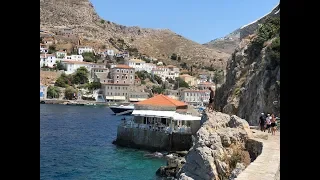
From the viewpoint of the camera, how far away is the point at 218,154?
1273 cm

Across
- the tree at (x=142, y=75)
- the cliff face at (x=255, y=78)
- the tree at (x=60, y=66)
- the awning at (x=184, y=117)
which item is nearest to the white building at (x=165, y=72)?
the tree at (x=142, y=75)

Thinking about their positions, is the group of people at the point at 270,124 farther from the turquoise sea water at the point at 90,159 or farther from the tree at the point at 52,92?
the tree at the point at 52,92

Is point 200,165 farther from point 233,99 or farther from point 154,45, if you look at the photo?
point 154,45

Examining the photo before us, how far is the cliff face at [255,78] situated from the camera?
2554 cm

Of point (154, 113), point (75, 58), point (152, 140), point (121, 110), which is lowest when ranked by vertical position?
point (152, 140)

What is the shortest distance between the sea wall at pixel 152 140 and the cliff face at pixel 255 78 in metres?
Answer: 4.13

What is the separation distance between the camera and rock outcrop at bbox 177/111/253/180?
12.4 metres

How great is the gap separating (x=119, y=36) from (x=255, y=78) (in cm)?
14688

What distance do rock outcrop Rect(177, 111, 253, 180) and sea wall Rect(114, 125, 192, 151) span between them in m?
16.9

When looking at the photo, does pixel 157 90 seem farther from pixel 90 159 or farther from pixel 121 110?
pixel 90 159

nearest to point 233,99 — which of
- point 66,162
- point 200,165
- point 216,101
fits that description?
point 216,101

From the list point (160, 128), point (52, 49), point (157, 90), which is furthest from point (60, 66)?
point (160, 128)

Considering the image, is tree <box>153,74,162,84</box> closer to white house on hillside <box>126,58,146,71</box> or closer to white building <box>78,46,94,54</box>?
white house on hillside <box>126,58,146,71</box>
